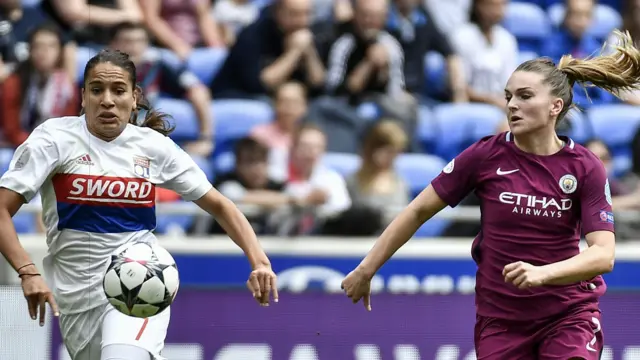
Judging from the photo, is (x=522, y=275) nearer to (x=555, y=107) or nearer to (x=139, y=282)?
(x=555, y=107)

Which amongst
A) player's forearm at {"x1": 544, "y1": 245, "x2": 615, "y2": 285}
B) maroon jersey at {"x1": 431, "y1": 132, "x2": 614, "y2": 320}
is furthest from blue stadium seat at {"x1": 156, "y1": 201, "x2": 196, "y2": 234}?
player's forearm at {"x1": 544, "y1": 245, "x2": 615, "y2": 285}

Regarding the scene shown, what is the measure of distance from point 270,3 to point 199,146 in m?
1.43

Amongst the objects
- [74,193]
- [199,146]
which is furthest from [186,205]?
[74,193]

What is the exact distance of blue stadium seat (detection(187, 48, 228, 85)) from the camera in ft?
30.0

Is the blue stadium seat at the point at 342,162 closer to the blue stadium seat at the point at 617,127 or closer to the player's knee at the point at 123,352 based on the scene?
the blue stadium seat at the point at 617,127

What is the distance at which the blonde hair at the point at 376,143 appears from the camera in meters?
8.47

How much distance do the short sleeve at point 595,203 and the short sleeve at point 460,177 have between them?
1.43ft

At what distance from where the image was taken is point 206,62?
920cm

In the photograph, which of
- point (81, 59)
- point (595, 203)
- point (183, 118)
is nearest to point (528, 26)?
point (183, 118)

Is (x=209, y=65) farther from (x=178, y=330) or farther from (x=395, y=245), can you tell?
(x=395, y=245)

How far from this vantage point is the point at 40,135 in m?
4.39

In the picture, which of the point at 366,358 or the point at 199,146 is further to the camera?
the point at 199,146

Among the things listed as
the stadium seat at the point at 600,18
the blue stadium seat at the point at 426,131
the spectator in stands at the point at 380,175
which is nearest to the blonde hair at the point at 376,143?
the spectator in stands at the point at 380,175

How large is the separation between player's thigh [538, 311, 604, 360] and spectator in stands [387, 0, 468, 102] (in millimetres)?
5166
